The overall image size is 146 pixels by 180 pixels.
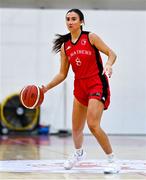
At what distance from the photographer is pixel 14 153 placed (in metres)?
8.66

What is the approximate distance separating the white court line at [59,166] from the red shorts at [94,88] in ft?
2.72

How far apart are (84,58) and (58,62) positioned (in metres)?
8.51

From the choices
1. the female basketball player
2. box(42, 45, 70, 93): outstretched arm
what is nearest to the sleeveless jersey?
the female basketball player

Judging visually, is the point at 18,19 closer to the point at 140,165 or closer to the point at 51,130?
the point at 51,130

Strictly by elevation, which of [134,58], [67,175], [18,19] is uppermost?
[18,19]

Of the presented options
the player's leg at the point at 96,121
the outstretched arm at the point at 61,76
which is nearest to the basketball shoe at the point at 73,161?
the player's leg at the point at 96,121

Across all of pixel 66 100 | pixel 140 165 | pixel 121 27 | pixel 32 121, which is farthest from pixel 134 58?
pixel 140 165

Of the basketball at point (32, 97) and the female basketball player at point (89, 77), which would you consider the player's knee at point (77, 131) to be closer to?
the female basketball player at point (89, 77)

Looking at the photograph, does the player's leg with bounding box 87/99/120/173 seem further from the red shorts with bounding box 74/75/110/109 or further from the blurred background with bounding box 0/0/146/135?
the blurred background with bounding box 0/0/146/135

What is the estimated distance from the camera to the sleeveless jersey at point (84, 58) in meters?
5.98

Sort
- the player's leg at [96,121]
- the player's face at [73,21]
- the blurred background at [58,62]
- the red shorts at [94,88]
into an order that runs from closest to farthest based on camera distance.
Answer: the player's leg at [96,121]
the red shorts at [94,88]
the player's face at [73,21]
the blurred background at [58,62]

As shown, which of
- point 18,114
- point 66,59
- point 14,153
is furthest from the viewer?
point 18,114

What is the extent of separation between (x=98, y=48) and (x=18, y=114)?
8.24 meters

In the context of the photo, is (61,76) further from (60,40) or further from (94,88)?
(94,88)
